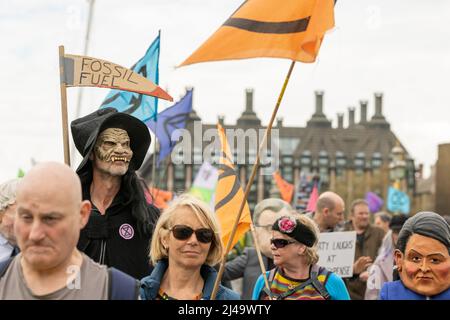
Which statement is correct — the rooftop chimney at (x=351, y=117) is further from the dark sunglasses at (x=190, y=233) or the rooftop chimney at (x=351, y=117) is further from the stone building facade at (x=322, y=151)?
the dark sunglasses at (x=190, y=233)

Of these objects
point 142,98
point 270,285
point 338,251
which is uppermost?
point 142,98

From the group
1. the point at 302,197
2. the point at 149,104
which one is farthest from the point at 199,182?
the point at 149,104

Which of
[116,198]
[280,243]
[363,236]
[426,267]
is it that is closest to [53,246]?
[426,267]

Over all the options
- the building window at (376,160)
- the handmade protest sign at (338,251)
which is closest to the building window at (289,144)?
the building window at (376,160)

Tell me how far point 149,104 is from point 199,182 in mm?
8873

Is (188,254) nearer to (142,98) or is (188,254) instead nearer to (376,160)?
(142,98)

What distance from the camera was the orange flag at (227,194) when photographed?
25.6 feet

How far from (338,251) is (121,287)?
625 cm

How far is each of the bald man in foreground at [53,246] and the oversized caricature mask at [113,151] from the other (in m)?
2.14

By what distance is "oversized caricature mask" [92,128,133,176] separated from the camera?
5969 millimetres

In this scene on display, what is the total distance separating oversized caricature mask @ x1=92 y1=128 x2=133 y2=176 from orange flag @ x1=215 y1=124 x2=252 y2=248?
163 cm

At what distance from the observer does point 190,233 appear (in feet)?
17.1
